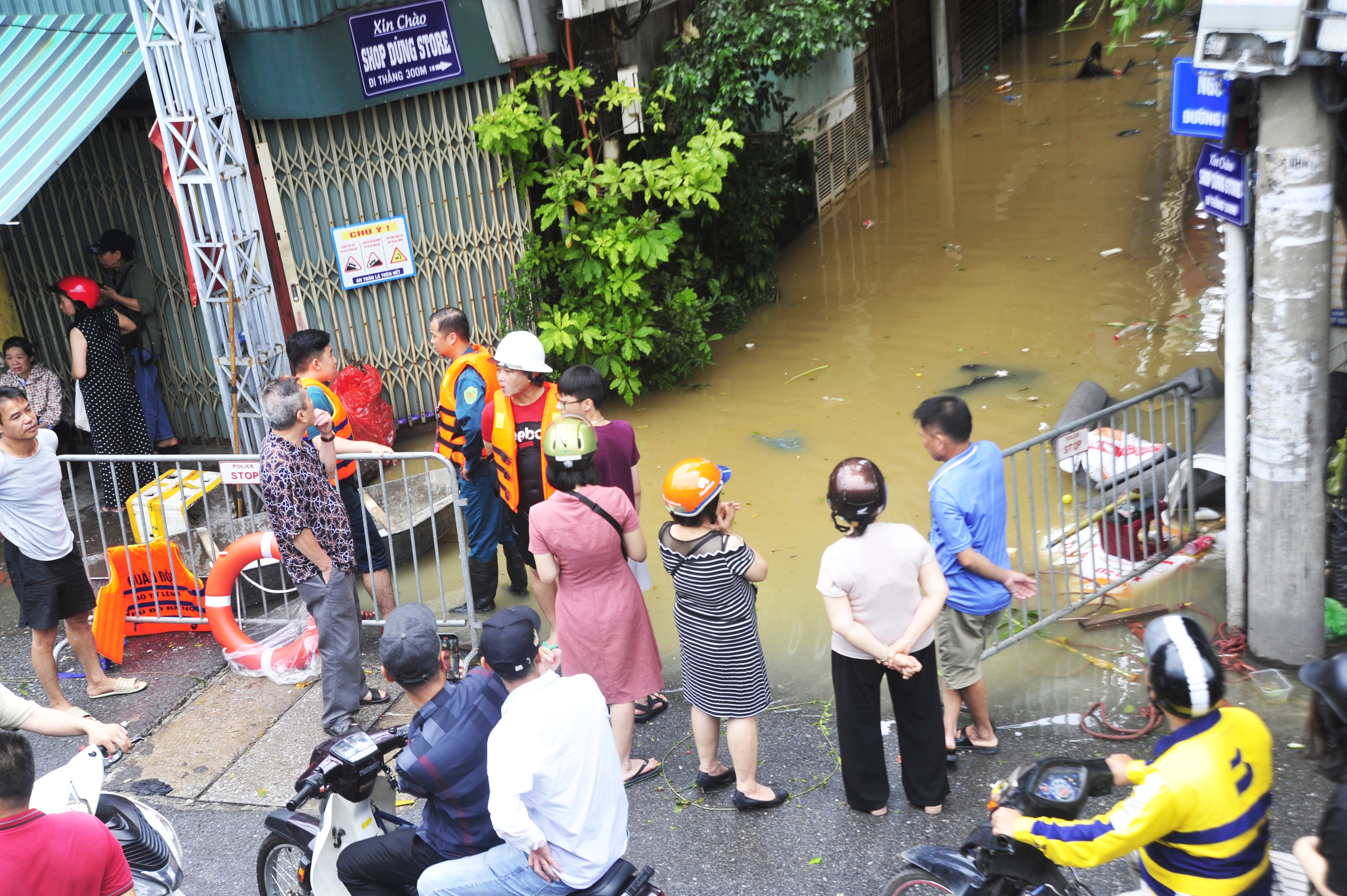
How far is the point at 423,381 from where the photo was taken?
930 centimetres

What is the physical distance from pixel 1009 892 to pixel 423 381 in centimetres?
690

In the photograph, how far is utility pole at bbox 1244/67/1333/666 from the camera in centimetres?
480

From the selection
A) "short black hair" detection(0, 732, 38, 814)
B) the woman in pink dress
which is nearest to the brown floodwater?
the woman in pink dress

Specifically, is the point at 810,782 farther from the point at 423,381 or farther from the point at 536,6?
the point at 536,6

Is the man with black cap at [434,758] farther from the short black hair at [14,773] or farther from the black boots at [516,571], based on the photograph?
the black boots at [516,571]

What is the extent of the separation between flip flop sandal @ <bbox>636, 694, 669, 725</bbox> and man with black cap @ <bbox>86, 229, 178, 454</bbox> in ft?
16.8

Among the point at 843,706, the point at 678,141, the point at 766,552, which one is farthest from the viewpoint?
the point at 678,141

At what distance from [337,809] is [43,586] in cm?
281

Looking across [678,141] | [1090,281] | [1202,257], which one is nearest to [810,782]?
[678,141]

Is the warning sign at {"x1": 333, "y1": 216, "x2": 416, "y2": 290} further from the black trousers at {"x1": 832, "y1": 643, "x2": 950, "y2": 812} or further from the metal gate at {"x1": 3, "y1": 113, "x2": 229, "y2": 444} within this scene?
the black trousers at {"x1": 832, "y1": 643, "x2": 950, "y2": 812}

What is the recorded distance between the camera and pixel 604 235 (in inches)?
353

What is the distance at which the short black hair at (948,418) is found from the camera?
4.52m

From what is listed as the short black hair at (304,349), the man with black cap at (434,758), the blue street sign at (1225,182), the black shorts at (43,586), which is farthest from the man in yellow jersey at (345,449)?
the blue street sign at (1225,182)

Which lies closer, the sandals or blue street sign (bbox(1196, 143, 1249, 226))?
blue street sign (bbox(1196, 143, 1249, 226))
